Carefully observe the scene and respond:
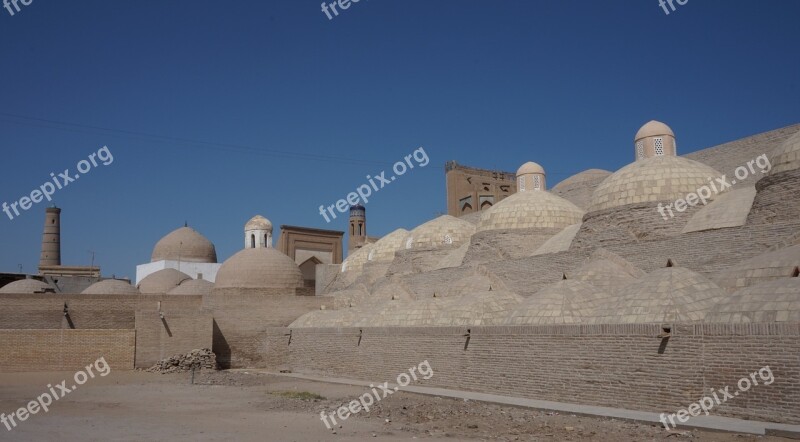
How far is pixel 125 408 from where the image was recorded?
37.4 feet

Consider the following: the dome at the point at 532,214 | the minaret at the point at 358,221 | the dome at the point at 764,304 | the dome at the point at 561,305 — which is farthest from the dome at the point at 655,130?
the minaret at the point at 358,221

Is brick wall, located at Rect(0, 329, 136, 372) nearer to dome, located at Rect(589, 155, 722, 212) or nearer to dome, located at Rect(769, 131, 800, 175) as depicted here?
dome, located at Rect(589, 155, 722, 212)

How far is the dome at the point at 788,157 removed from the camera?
1184 cm

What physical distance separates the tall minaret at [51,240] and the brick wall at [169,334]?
2369cm

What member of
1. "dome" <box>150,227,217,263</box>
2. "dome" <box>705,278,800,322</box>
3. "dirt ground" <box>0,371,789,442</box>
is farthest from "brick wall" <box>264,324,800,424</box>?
"dome" <box>150,227,217,263</box>

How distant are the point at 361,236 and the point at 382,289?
72.4ft

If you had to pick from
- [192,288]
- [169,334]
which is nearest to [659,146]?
[169,334]

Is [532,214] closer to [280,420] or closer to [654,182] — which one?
[654,182]

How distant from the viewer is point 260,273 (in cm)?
2355

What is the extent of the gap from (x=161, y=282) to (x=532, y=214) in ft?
56.0

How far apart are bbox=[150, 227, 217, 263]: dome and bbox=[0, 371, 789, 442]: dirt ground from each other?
18888 mm

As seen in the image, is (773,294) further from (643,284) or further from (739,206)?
(739,206)

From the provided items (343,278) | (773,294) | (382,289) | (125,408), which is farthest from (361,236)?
(773,294)

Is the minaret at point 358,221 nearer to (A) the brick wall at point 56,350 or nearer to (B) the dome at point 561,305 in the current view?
(A) the brick wall at point 56,350
